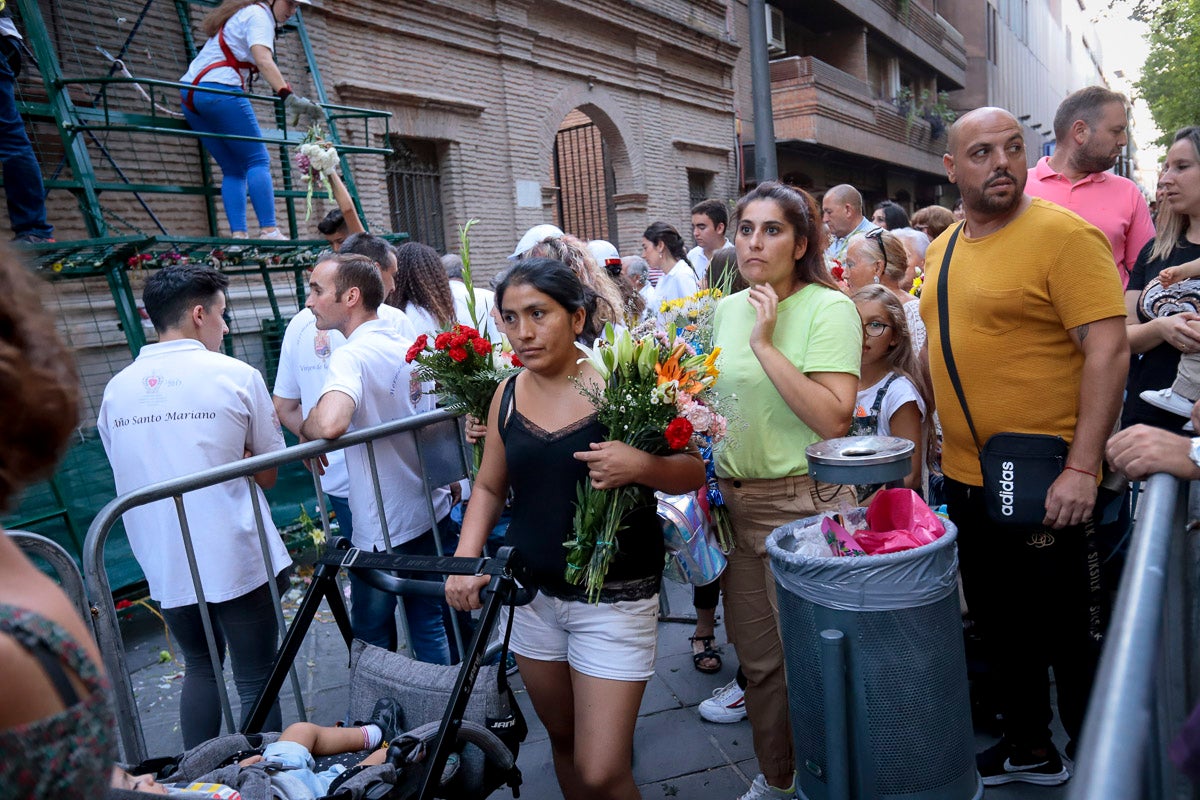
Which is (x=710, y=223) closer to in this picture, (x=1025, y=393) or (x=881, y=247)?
(x=881, y=247)

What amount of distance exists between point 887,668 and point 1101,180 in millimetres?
3178

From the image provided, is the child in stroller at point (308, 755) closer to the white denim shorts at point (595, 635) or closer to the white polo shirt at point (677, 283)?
the white denim shorts at point (595, 635)

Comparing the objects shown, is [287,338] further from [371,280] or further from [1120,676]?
[1120,676]

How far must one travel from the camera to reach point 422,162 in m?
11.0

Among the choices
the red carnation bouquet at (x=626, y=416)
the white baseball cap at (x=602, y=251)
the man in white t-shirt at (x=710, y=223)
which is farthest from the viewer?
the man in white t-shirt at (x=710, y=223)

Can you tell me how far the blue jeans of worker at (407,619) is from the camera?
3.85 metres

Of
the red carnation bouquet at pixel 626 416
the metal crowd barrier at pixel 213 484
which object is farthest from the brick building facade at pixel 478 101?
the red carnation bouquet at pixel 626 416

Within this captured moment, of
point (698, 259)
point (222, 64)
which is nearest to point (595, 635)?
point (222, 64)

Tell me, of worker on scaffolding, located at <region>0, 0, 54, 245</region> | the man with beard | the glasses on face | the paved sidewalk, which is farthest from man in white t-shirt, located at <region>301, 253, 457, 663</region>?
the glasses on face

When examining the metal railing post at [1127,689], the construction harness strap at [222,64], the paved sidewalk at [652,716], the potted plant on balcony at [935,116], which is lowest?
the paved sidewalk at [652,716]

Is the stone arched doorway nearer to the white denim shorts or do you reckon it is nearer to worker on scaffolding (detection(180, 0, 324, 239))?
worker on scaffolding (detection(180, 0, 324, 239))

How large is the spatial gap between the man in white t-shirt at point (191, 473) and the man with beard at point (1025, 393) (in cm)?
256

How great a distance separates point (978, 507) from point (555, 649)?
1542mm

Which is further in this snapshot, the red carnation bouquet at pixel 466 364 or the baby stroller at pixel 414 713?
the red carnation bouquet at pixel 466 364
